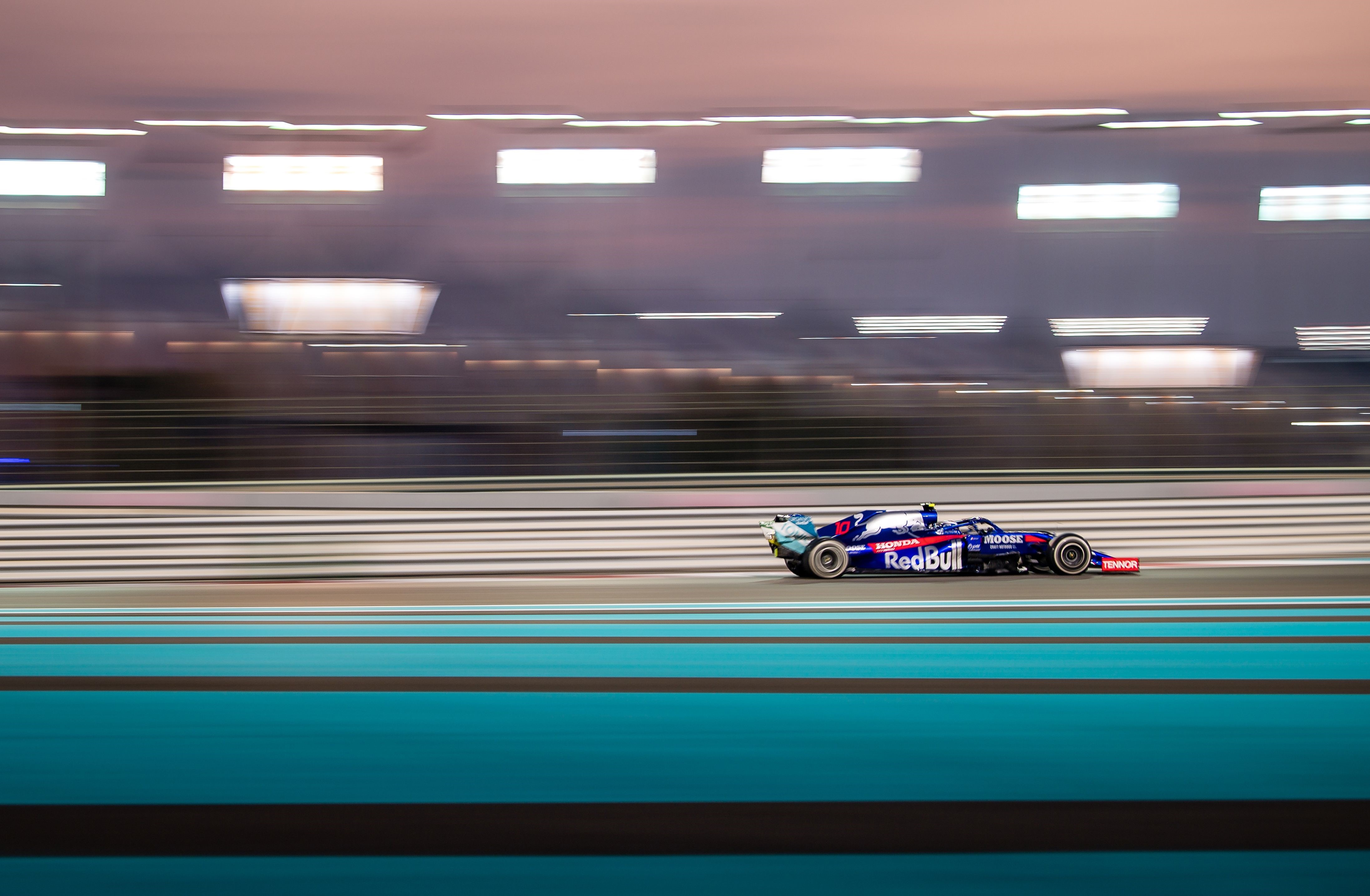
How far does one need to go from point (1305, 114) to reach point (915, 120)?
2.93m

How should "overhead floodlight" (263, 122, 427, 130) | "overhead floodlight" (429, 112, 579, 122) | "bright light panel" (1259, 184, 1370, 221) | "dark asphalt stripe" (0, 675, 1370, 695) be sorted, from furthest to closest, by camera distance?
"bright light panel" (1259, 184, 1370, 221) < "overhead floodlight" (429, 112, 579, 122) < "overhead floodlight" (263, 122, 427, 130) < "dark asphalt stripe" (0, 675, 1370, 695)

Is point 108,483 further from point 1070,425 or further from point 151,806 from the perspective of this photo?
point 1070,425

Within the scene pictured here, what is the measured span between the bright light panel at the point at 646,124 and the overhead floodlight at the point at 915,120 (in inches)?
41.0

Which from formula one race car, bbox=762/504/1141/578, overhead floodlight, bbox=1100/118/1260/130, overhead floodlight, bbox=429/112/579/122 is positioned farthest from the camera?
formula one race car, bbox=762/504/1141/578

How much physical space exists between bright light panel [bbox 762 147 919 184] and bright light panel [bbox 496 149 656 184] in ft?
2.97

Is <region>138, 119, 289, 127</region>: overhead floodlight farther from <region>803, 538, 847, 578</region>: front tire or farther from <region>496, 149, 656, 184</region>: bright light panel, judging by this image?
<region>803, 538, 847, 578</region>: front tire

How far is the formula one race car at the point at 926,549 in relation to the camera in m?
8.55

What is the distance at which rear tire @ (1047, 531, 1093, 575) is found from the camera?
28.1 feet

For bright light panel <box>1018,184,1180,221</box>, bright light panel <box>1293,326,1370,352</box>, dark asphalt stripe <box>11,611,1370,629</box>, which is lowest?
dark asphalt stripe <box>11,611,1370,629</box>

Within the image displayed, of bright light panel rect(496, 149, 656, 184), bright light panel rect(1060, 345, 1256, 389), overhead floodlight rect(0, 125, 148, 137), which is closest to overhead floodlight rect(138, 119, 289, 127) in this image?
overhead floodlight rect(0, 125, 148, 137)

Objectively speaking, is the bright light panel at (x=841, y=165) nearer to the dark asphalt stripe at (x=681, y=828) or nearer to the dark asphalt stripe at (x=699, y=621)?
the dark asphalt stripe at (x=699, y=621)

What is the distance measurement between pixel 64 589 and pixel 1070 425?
7765 millimetres

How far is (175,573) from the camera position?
8.01 meters

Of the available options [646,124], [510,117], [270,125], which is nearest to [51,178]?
[270,125]
